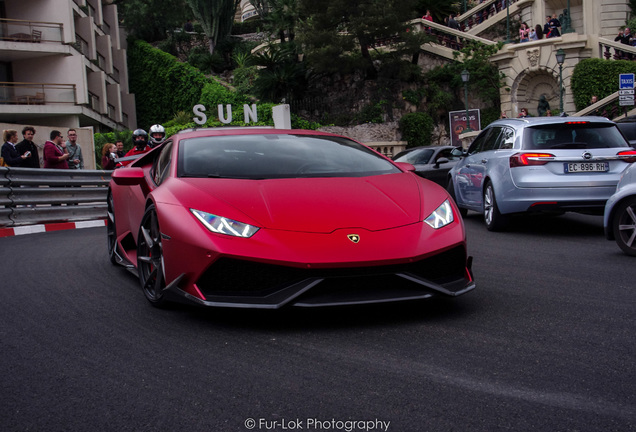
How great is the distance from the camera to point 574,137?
995cm

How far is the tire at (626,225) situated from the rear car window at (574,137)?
6.88ft

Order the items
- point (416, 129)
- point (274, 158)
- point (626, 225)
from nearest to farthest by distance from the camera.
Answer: point (274, 158)
point (626, 225)
point (416, 129)

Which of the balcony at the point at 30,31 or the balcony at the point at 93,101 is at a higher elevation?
the balcony at the point at 30,31

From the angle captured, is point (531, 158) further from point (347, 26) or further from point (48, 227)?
point (347, 26)

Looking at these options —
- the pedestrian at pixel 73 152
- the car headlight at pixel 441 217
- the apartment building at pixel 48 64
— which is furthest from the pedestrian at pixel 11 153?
the apartment building at pixel 48 64

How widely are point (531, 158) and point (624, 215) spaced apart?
2.10 meters

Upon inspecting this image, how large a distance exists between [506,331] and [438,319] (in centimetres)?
47

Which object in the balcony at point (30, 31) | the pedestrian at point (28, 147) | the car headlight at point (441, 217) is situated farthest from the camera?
the balcony at point (30, 31)

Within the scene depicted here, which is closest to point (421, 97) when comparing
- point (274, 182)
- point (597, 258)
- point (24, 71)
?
point (24, 71)

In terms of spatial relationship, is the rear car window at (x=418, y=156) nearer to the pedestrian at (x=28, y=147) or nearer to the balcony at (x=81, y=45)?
the pedestrian at (x=28, y=147)

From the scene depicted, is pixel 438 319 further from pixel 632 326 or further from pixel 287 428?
pixel 287 428

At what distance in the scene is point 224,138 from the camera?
605 cm

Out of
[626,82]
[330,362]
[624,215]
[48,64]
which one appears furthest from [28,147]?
[48,64]

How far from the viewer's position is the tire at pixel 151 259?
5.01 metres
